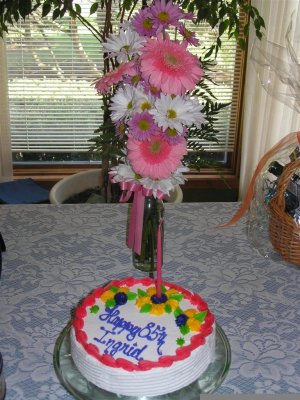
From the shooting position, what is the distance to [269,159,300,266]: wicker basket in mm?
1007

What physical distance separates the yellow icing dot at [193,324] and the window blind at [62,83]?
1.93 m

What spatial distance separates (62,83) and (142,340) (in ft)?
6.74

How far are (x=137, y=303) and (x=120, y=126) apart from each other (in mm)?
293

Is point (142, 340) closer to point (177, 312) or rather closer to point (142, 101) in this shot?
point (177, 312)

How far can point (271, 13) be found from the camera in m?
2.20

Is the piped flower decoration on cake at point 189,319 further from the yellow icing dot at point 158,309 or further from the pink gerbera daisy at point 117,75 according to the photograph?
the pink gerbera daisy at point 117,75

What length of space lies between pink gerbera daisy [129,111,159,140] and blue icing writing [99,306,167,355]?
0.93ft

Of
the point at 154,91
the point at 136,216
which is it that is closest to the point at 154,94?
the point at 154,91

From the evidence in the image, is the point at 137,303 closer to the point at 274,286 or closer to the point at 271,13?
the point at 274,286

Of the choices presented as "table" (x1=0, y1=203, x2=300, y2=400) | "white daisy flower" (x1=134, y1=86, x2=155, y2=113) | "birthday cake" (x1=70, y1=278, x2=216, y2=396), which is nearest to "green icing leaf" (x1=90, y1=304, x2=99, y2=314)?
"birthday cake" (x1=70, y1=278, x2=216, y2=396)

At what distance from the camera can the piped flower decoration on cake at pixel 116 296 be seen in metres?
0.82

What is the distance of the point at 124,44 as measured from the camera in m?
0.84

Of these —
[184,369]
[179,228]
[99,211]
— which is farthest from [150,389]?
[99,211]

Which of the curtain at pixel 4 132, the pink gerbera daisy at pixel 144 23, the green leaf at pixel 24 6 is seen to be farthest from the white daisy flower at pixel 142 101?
the curtain at pixel 4 132
